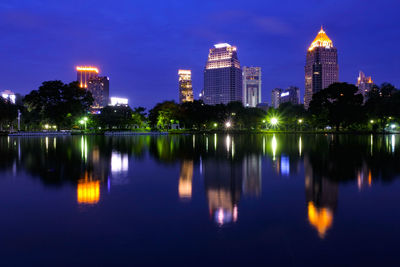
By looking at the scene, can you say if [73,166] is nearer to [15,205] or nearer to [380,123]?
[15,205]

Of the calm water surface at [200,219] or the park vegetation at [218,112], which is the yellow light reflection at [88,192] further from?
the park vegetation at [218,112]

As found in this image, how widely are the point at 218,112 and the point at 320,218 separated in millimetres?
82066

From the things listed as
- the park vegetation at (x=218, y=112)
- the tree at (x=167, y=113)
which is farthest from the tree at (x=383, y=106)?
the tree at (x=167, y=113)

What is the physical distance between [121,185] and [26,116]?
82.8 metres

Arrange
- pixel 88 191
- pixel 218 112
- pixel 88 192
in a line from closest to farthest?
1. pixel 88 192
2. pixel 88 191
3. pixel 218 112

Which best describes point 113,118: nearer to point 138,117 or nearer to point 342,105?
point 138,117

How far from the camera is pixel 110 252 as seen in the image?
4961mm

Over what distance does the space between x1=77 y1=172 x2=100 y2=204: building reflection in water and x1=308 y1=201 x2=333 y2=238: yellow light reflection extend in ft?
17.1

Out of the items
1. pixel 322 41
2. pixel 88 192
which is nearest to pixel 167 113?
pixel 88 192

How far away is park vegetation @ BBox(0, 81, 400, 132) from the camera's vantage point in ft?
217

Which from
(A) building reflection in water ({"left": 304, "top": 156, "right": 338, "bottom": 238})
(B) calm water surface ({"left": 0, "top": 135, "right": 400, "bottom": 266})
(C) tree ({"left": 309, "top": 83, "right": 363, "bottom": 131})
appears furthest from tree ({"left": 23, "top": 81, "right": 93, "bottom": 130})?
(A) building reflection in water ({"left": 304, "top": 156, "right": 338, "bottom": 238})

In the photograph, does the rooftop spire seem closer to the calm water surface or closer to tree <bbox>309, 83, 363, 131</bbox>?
tree <bbox>309, 83, 363, 131</bbox>

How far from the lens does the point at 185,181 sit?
10.8 metres

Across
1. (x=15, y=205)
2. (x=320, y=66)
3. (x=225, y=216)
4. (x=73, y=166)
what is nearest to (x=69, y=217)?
(x=15, y=205)
